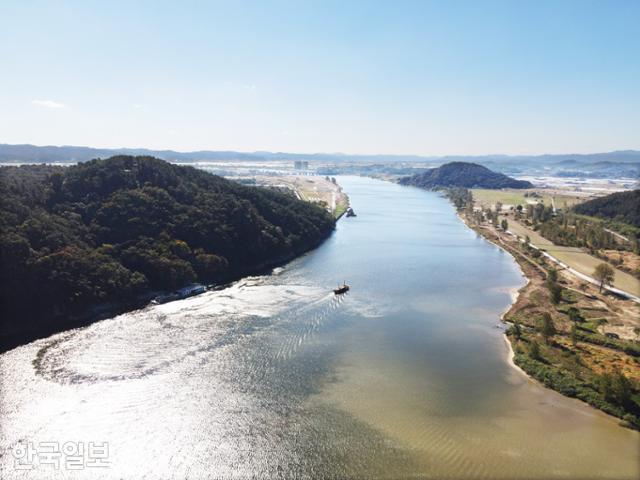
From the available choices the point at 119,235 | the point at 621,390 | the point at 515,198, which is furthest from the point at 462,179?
the point at 621,390

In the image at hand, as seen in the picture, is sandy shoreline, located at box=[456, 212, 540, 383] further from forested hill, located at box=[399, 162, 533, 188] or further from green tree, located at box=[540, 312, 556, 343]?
forested hill, located at box=[399, 162, 533, 188]

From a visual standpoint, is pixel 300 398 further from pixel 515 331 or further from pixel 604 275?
pixel 604 275

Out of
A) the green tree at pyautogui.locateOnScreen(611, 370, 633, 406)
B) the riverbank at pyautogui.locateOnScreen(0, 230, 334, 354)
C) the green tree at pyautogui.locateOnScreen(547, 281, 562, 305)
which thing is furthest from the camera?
the green tree at pyautogui.locateOnScreen(547, 281, 562, 305)

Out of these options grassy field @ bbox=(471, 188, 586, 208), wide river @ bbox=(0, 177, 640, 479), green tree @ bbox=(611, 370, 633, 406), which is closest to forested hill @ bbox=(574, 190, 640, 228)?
grassy field @ bbox=(471, 188, 586, 208)

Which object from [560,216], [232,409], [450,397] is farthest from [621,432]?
[560,216]

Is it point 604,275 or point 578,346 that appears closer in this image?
point 578,346

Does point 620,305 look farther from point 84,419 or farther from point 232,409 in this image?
point 84,419

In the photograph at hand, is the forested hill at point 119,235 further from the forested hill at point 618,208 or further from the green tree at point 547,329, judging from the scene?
the forested hill at point 618,208
